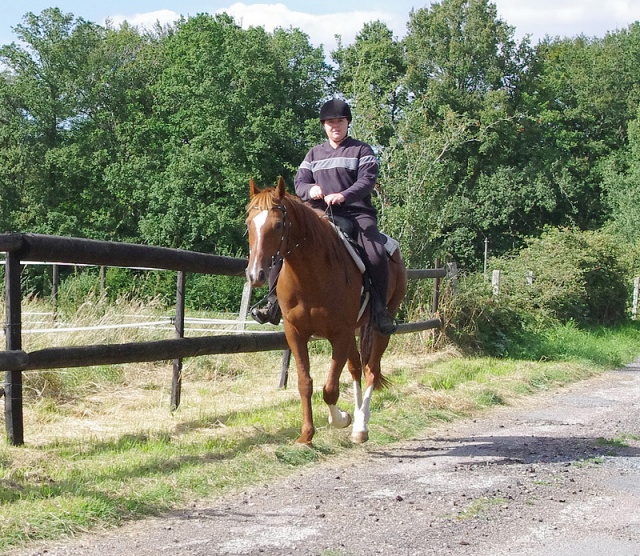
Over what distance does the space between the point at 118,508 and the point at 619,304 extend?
1775 centimetres

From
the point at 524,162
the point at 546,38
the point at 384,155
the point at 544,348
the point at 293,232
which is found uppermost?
the point at 546,38

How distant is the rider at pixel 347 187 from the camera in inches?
262

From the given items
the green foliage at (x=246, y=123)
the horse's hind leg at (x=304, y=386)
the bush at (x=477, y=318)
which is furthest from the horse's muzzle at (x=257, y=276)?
Answer: the green foliage at (x=246, y=123)

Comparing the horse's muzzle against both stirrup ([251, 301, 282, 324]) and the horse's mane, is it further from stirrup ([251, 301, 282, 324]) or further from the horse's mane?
stirrup ([251, 301, 282, 324])

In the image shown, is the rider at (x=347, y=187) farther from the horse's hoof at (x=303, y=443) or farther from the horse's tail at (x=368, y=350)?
the horse's hoof at (x=303, y=443)

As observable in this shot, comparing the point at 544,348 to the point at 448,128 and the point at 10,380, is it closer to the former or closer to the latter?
the point at 448,128

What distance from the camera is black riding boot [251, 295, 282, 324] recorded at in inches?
257

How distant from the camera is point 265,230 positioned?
216 inches

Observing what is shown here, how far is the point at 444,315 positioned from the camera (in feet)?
41.0

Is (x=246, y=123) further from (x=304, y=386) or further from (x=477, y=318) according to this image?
(x=304, y=386)

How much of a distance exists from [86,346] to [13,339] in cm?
57

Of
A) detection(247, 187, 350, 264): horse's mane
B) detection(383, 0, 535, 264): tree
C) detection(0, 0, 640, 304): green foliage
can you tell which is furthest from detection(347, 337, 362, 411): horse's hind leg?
detection(383, 0, 535, 264): tree

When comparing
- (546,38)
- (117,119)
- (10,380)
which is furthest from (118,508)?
(546,38)

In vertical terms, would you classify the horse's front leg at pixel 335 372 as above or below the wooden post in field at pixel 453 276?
below
